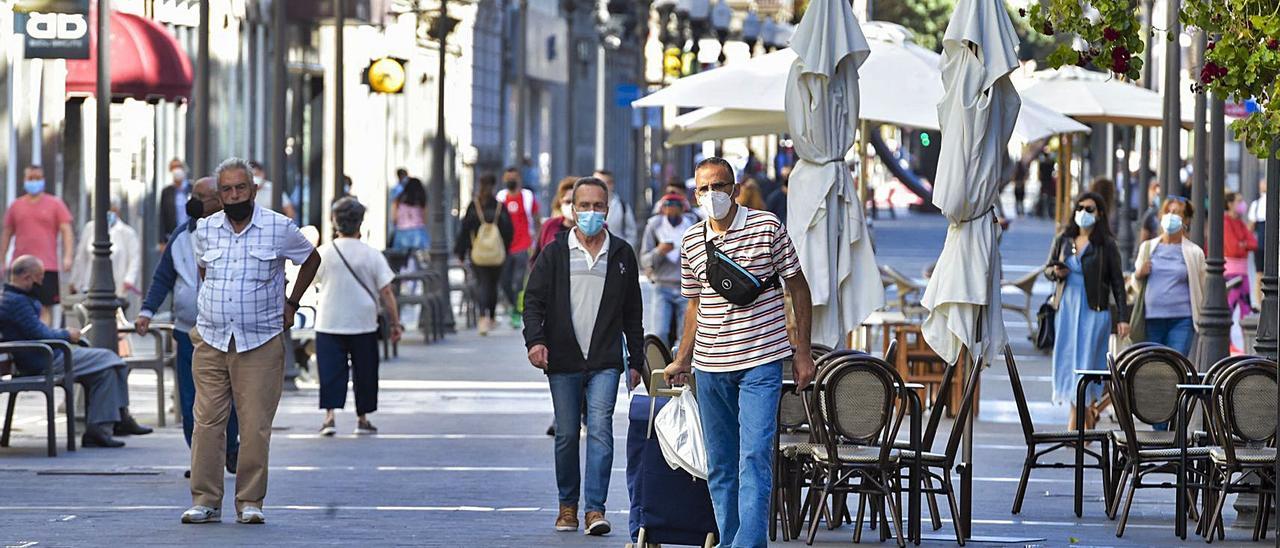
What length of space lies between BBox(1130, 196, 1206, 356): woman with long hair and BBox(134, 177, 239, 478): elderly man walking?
687 cm

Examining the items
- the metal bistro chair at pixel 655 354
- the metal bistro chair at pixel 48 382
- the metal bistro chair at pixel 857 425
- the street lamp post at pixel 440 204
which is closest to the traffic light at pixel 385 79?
the street lamp post at pixel 440 204

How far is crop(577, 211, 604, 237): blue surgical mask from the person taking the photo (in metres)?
12.0

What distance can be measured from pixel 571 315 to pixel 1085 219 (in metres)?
6.87

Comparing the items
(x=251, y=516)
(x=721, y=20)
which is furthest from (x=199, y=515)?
(x=721, y=20)

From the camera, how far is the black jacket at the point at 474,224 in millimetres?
29062

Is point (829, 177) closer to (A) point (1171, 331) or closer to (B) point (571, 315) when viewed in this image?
(B) point (571, 315)

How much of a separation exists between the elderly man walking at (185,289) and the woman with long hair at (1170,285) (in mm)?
6870

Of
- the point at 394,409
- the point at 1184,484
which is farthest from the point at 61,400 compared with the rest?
the point at 1184,484

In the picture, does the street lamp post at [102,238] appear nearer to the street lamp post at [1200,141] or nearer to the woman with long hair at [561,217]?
the woman with long hair at [561,217]

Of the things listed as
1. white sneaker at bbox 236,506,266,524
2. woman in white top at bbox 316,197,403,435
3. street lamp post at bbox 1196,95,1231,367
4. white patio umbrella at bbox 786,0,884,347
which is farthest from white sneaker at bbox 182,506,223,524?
street lamp post at bbox 1196,95,1231,367

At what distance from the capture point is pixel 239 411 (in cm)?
1249

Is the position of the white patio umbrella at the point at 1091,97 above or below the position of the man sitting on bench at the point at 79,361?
above

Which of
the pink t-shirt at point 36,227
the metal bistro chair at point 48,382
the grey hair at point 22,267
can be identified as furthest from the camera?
the pink t-shirt at point 36,227

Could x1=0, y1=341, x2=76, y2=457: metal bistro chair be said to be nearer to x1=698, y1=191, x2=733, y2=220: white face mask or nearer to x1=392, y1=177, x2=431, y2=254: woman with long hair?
x1=698, y1=191, x2=733, y2=220: white face mask
